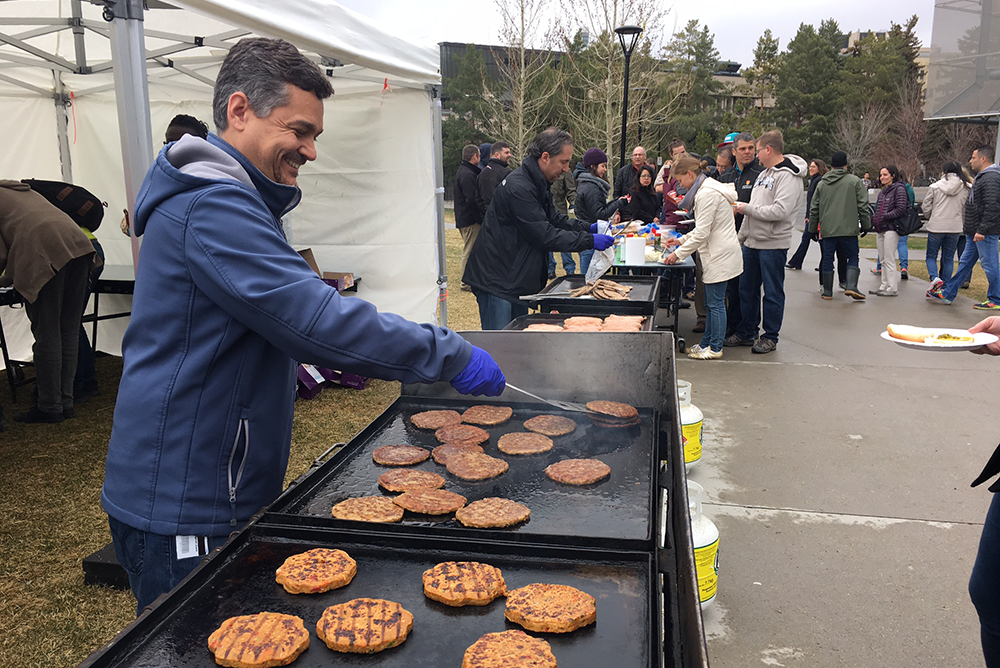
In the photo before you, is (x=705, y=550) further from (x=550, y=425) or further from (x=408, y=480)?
(x=408, y=480)

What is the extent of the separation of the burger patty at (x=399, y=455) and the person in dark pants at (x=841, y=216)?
9650 mm

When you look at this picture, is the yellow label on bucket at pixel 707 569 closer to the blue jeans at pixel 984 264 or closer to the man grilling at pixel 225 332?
the man grilling at pixel 225 332

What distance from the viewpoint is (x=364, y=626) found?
53.9 inches

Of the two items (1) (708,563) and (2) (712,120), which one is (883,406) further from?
(2) (712,120)

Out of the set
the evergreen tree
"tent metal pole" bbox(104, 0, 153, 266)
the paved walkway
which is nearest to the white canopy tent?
"tent metal pole" bbox(104, 0, 153, 266)

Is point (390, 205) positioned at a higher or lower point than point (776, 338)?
higher

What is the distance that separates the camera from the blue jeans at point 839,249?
10.7 metres

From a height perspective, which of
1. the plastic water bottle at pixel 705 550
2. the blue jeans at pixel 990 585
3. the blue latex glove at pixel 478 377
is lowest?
the plastic water bottle at pixel 705 550

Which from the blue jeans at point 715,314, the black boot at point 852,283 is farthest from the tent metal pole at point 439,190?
the black boot at point 852,283

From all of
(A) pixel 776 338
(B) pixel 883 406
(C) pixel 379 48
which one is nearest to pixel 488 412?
(C) pixel 379 48

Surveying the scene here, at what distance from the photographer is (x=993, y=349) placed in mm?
2127

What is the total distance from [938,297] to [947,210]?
1400mm

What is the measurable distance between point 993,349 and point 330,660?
2.16 m

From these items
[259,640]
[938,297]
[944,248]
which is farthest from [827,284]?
[259,640]
